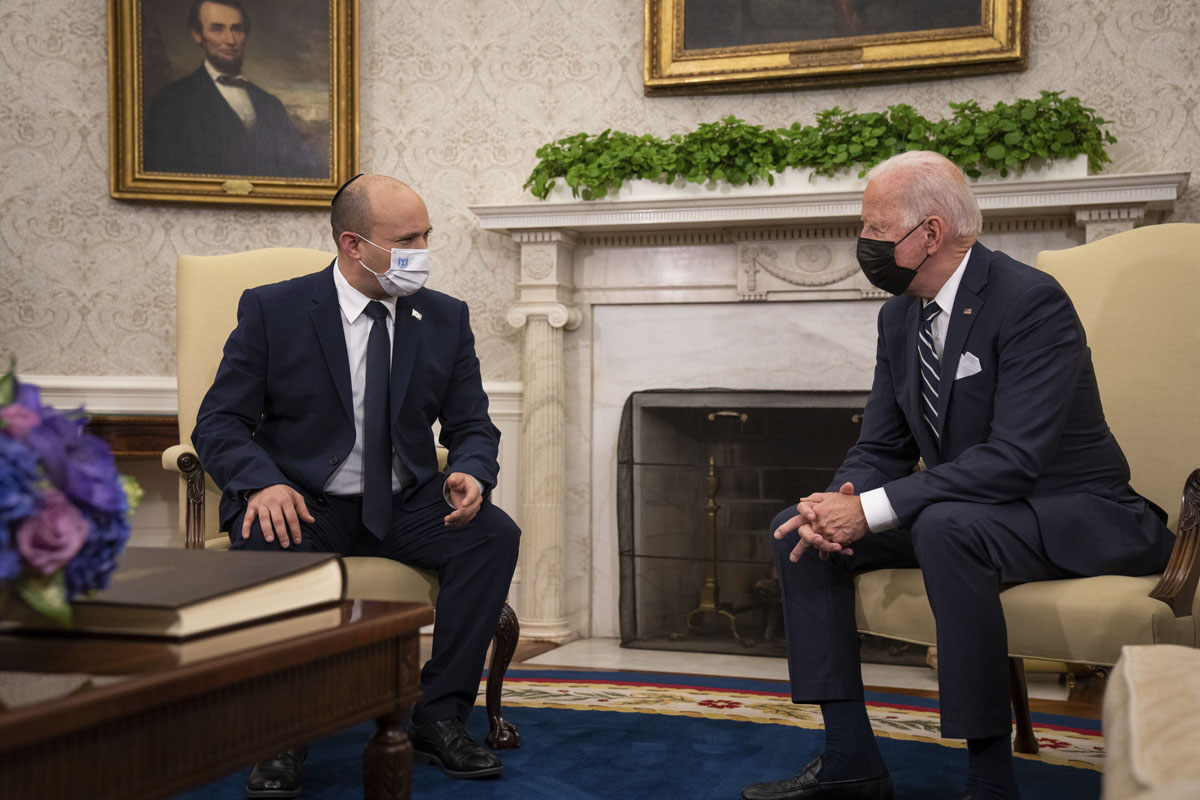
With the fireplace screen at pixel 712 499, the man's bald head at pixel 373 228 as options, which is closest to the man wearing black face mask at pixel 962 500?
the man's bald head at pixel 373 228

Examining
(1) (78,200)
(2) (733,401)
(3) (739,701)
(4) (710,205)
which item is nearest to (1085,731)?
(3) (739,701)

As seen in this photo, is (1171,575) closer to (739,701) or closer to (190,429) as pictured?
(739,701)

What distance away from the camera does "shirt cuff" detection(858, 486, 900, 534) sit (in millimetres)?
2289

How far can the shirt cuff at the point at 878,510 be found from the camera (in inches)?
90.1

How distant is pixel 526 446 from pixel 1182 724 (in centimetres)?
359

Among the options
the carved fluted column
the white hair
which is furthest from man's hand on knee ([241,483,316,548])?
the carved fluted column

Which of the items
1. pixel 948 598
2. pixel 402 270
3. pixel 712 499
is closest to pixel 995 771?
pixel 948 598

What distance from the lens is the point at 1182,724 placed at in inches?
42.1

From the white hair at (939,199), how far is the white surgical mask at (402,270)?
1203 mm

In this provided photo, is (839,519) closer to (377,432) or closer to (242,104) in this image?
(377,432)

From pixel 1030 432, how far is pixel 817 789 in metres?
0.86

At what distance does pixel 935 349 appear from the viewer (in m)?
2.53

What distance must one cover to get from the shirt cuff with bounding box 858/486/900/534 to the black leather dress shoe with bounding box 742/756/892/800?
53cm

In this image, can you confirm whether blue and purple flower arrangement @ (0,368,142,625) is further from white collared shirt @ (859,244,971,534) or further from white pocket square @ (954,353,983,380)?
white pocket square @ (954,353,983,380)
